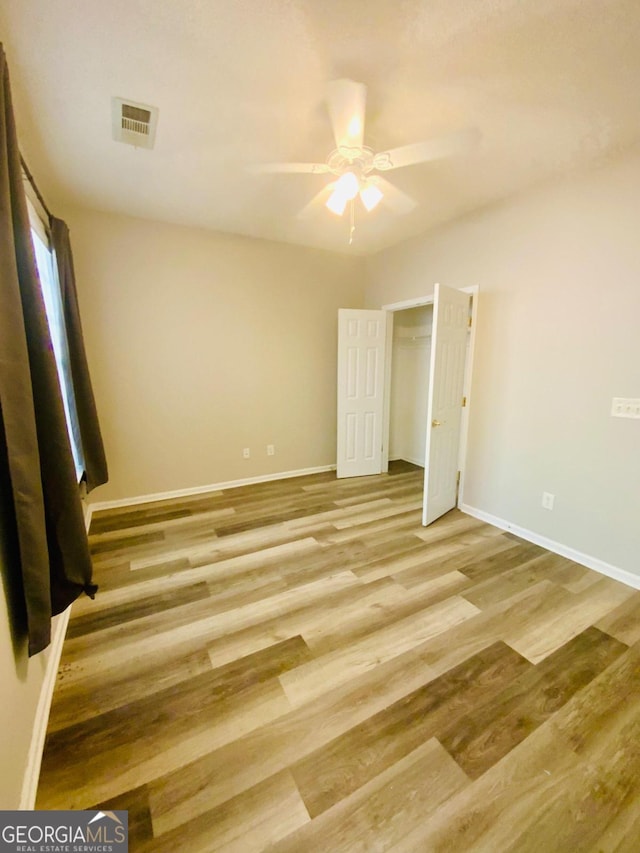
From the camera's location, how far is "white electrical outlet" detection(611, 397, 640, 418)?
205 cm

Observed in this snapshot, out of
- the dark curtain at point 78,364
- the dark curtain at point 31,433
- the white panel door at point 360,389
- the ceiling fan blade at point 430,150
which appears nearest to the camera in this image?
the dark curtain at point 31,433

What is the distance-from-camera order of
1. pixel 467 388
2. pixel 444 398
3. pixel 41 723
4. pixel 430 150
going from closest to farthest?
pixel 41 723
pixel 430 150
pixel 444 398
pixel 467 388

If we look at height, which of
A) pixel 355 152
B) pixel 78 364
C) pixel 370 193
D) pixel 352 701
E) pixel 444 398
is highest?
pixel 355 152

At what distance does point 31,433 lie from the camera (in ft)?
3.40

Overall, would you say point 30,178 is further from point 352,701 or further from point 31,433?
point 352,701

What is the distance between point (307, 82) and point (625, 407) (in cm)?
252

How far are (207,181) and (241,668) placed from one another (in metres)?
3.01

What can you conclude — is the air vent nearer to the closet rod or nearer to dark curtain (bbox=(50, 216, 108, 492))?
the closet rod

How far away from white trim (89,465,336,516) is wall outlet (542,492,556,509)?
2.37 metres

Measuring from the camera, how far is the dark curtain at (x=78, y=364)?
91.7 inches

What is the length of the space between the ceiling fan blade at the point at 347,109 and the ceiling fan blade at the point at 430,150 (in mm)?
163

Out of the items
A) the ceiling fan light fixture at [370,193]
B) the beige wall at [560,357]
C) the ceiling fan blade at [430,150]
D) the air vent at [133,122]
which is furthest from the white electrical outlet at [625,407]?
the air vent at [133,122]

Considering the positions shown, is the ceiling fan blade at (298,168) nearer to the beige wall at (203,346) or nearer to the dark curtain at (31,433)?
the dark curtain at (31,433)

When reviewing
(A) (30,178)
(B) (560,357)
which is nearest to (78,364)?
(A) (30,178)
